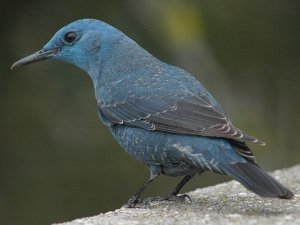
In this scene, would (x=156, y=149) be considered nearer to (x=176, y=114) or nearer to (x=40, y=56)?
(x=176, y=114)

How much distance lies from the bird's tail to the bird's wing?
0.57 feet

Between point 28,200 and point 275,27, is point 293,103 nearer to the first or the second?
point 275,27

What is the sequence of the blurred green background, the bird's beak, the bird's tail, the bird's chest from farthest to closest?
1. the blurred green background
2. the bird's beak
3. the bird's chest
4. the bird's tail

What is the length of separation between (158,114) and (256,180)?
3.15ft

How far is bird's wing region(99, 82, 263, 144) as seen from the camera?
6.34 metres

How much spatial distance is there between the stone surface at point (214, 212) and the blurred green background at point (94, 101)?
6.54 feet

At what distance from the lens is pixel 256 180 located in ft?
19.8

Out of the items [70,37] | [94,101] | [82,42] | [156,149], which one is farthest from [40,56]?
[156,149]

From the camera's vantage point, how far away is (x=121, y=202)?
9414 mm

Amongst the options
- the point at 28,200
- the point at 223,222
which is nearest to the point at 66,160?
the point at 28,200

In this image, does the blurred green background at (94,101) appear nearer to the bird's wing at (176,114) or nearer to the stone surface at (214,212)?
the bird's wing at (176,114)

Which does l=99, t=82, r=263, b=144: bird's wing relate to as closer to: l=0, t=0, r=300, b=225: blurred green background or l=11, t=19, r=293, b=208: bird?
l=11, t=19, r=293, b=208: bird

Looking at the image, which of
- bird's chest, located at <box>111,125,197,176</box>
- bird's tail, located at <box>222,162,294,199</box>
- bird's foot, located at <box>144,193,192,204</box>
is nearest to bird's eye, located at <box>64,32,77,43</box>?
bird's chest, located at <box>111,125,197,176</box>

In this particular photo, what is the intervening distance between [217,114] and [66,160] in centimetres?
297
